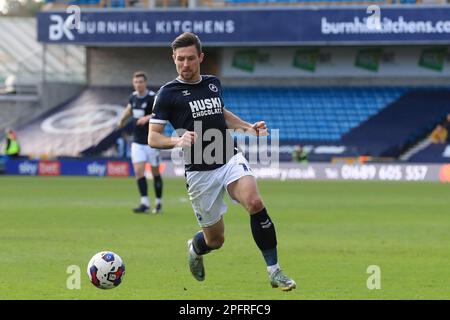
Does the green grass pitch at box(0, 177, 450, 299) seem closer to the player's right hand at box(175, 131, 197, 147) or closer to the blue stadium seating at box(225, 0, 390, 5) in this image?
the player's right hand at box(175, 131, 197, 147)

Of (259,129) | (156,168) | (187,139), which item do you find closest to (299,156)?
(156,168)

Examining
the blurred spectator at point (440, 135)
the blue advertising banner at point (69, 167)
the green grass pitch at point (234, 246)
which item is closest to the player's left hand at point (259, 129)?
the green grass pitch at point (234, 246)

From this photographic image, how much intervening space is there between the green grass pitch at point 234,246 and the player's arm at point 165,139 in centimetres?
148

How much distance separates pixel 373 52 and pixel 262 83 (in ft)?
19.2

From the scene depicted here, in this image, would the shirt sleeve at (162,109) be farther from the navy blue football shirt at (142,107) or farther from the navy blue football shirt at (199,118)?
the navy blue football shirt at (142,107)

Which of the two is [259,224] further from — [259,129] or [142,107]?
[142,107]

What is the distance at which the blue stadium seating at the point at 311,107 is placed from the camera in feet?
158

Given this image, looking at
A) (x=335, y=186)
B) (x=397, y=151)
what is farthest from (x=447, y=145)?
(x=335, y=186)

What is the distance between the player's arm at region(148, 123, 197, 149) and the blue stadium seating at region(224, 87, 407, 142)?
37.0 m

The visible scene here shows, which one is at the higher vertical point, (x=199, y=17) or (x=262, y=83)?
(x=199, y=17)

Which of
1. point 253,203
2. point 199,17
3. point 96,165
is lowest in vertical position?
point 96,165

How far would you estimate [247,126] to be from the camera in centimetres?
1094

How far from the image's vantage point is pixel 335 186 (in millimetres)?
34812
